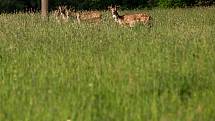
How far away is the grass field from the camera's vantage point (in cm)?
662

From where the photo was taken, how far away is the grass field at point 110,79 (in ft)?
21.7

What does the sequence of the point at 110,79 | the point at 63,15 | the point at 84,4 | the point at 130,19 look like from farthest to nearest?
the point at 84,4 < the point at 63,15 < the point at 130,19 < the point at 110,79

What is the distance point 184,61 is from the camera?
9391 mm

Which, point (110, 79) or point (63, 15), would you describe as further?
point (63, 15)

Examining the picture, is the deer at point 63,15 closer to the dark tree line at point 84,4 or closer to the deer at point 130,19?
the deer at point 130,19

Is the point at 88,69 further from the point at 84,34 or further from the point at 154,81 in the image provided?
the point at 84,34

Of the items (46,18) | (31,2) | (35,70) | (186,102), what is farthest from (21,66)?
(31,2)

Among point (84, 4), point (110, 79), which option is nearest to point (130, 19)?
point (110, 79)

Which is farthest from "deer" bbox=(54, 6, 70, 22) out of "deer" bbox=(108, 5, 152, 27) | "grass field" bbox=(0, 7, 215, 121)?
"grass field" bbox=(0, 7, 215, 121)

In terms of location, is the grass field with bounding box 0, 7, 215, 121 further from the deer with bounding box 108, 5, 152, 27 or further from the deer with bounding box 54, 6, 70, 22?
the deer with bounding box 54, 6, 70, 22

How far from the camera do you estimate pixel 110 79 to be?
8297 millimetres

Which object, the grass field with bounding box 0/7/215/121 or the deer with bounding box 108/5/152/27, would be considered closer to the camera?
the grass field with bounding box 0/7/215/121

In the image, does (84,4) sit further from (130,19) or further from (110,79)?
(110,79)

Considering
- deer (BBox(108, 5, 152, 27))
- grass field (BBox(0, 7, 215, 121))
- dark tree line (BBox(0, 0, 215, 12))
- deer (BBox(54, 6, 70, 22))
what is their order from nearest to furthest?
grass field (BBox(0, 7, 215, 121)), deer (BBox(108, 5, 152, 27)), deer (BBox(54, 6, 70, 22)), dark tree line (BBox(0, 0, 215, 12))
